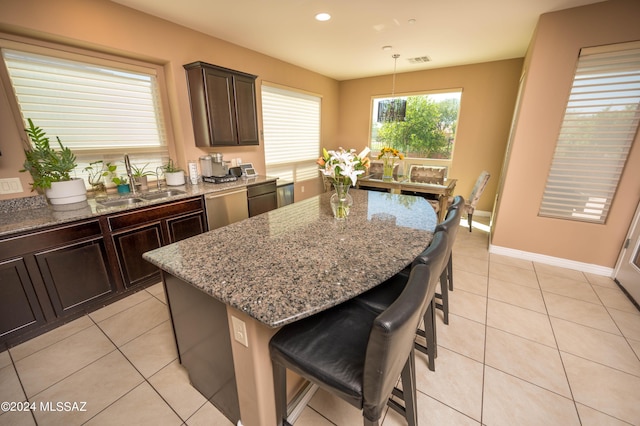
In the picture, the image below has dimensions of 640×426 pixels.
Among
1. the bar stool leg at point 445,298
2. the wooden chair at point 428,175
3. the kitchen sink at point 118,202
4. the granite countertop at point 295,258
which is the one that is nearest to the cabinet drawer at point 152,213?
the kitchen sink at point 118,202

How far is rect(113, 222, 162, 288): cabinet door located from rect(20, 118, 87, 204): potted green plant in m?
0.54

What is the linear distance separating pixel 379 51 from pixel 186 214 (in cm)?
348

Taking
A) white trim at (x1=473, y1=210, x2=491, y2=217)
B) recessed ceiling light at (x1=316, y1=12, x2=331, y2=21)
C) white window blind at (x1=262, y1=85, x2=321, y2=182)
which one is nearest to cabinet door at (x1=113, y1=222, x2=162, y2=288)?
white window blind at (x1=262, y1=85, x2=321, y2=182)

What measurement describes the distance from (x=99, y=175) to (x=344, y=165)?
2.66 meters

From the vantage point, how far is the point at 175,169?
3.05 m

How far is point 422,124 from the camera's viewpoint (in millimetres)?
5043

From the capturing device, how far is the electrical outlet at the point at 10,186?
2.03m

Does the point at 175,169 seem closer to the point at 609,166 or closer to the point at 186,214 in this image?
the point at 186,214

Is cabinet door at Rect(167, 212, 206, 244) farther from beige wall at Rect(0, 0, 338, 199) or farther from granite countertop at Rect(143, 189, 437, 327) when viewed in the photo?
granite countertop at Rect(143, 189, 437, 327)

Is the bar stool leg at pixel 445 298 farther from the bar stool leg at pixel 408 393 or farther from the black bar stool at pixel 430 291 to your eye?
the bar stool leg at pixel 408 393

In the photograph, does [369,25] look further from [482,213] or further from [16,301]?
[16,301]

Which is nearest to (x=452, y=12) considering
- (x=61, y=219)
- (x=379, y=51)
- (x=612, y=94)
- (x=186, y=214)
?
(x=379, y=51)

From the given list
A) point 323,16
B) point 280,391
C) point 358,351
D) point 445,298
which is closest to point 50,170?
point 280,391

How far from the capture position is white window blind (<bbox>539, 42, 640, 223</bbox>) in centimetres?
238
